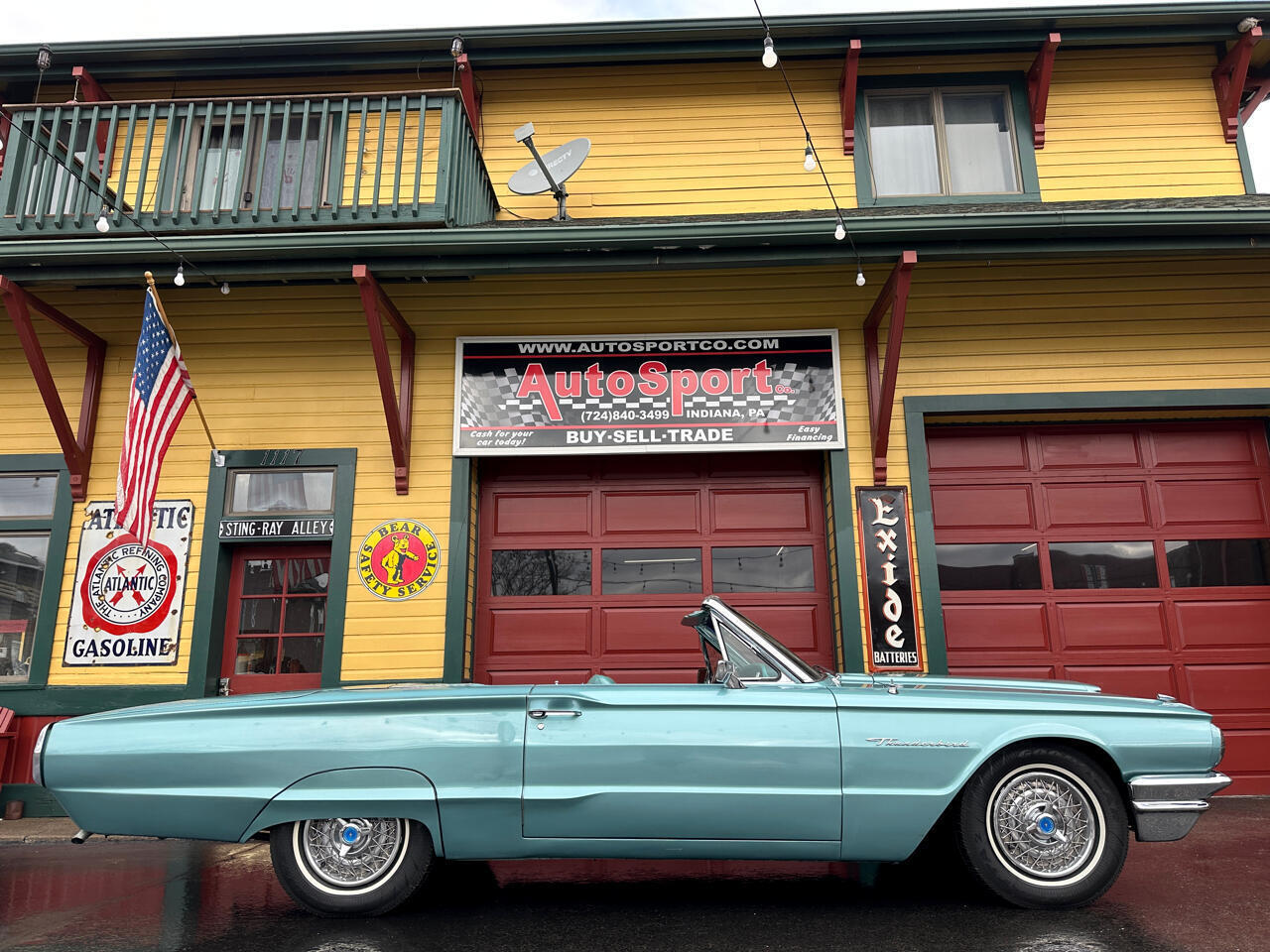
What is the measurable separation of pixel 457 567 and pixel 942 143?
6094 millimetres

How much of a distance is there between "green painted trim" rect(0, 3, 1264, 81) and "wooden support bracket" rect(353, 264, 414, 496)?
2759 millimetres

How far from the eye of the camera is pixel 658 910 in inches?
153

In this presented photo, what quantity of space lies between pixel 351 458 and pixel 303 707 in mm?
4129

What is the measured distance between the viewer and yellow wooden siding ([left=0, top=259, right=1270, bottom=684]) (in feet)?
25.2

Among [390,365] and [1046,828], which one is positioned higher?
[390,365]

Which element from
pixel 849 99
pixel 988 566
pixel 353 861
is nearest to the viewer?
pixel 353 861

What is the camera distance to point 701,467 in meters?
8.03

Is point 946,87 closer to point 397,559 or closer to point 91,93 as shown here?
point 397,559

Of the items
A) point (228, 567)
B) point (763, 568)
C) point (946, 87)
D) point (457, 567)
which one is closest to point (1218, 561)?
point (763, 568)

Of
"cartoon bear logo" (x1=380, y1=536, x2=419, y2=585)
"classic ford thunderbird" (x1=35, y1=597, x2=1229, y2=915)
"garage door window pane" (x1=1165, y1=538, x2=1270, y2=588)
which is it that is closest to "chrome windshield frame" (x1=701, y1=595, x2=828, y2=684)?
"classic ford thunderbird" (x1=35, y1=597, x2=1229, y2=915)

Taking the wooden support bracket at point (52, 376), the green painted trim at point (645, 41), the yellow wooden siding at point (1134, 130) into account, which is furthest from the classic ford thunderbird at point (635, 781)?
the green painted trim at point (645, 41)

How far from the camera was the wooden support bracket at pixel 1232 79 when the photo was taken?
7.93 m

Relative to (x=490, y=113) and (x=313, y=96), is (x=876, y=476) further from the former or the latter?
(x=313, y=96)

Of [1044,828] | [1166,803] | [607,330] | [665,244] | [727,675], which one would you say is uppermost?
[665,244]
